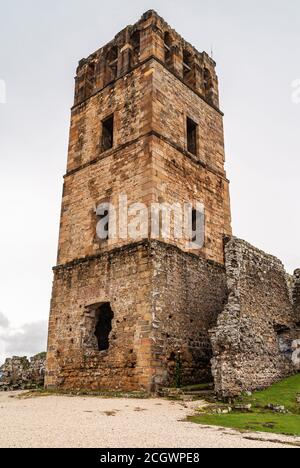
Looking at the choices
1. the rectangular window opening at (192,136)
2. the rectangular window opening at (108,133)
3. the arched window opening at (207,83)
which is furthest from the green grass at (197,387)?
the arched window opening at (207,83)

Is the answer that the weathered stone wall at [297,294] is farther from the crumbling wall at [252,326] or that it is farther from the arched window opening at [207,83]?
the arched window opening at [207,83]

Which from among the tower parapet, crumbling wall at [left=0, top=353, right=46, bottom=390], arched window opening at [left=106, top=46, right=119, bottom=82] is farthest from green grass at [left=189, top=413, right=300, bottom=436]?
arched window opening at [left=106, top=46, right=119, bottom=82]

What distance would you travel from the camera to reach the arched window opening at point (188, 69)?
55.8 feet

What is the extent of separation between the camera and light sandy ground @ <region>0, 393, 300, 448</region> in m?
4.56

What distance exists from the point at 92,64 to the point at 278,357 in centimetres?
1412

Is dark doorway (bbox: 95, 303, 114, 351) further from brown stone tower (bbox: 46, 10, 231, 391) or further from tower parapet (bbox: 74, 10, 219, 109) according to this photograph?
tower parapet (bbox: 74, 10, 219, 109)

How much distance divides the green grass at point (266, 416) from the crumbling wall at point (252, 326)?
0.48m

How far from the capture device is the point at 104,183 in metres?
14.1

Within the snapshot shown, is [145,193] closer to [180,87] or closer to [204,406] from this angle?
[180,87]

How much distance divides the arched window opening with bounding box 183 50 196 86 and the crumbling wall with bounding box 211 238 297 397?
8615 millimetres

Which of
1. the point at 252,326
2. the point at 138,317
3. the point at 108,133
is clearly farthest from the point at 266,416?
the point at 108,133

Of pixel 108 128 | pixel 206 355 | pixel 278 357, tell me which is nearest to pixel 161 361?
pixel 206 355

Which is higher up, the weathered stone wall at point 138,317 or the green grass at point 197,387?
the weathered stone wall at point 138,317

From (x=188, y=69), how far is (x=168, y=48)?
4.76 feet
